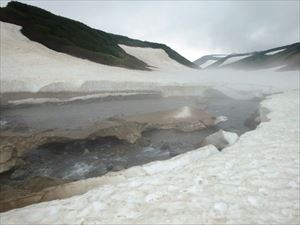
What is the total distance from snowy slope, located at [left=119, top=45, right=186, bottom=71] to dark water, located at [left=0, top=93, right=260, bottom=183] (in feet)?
200

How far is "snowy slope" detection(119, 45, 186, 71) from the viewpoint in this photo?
8030 cm

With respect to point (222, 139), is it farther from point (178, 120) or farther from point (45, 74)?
point (45, 74)

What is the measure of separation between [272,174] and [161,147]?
21.3 feet

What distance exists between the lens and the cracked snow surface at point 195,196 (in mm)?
5434

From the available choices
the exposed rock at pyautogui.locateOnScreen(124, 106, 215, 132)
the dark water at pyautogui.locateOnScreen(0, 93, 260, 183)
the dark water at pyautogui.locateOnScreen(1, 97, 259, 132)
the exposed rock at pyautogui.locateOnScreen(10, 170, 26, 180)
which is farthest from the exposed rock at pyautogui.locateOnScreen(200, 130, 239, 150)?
the exposed rock at pyautogui.locateOnScreen(10, 170, 26, 180)

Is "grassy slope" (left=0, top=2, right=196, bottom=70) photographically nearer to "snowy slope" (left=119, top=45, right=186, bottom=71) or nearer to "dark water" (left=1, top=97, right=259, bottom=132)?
"snowy slope" (left=119, top=45, right=186, bottom=71)

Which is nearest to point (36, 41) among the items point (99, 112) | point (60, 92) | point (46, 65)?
point (46, 65)

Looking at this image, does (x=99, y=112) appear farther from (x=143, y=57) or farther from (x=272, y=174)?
(x=143, y=57)

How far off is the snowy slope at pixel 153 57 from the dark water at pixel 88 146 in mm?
60942

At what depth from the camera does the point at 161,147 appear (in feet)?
43.0

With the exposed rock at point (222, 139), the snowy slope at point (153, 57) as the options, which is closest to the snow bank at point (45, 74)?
the exposed rock at point (222, 139)

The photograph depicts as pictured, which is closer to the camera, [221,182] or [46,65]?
[221,182]

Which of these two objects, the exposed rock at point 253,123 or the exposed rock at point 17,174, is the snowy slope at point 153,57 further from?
the exposed rock at point 17,174

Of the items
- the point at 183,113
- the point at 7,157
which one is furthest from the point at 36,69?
the point at 7,157
